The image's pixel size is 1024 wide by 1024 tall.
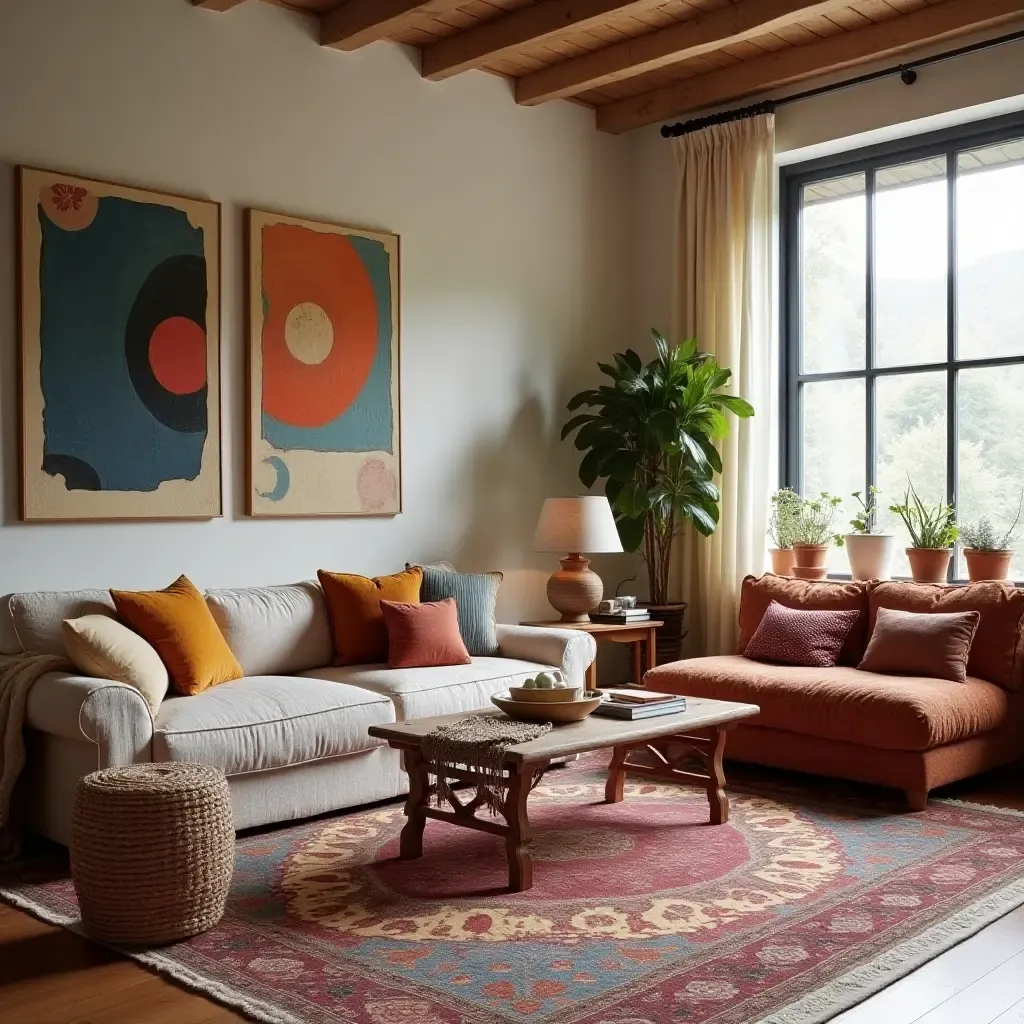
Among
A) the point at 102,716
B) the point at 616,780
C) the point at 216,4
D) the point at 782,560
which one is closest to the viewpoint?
the point at 102,716

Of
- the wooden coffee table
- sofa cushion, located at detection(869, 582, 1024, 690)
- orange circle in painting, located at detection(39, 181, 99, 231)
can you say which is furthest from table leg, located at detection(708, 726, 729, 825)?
orange circle in painting, located at detection(39, 181, 99, 231)

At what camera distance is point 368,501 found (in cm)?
544

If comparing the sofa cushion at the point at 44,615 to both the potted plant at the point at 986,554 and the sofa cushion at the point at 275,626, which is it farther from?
the potted plant at the point at 986,554

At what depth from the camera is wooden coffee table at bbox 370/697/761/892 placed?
344 centimetres

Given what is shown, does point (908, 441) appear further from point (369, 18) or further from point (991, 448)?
point (369, 18)

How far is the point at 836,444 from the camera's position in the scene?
20.2 feet

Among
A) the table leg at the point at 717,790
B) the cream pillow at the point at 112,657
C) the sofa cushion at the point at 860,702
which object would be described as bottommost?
the table leg at the point at 717,790

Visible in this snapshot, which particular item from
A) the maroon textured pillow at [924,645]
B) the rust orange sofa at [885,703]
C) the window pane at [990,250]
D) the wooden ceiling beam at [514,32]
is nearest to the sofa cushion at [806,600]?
the rust orange sofa at [885,703]

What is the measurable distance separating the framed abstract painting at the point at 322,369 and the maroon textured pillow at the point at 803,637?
1.77 metres

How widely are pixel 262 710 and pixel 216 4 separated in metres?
2.85

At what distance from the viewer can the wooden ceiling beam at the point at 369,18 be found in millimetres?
4906

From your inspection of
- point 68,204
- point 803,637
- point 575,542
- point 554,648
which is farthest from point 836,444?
point 68,204

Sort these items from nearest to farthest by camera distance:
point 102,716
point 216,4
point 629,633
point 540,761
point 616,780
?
point 540,761, point 102,716, point 616,780, point 216,4, point 629,633

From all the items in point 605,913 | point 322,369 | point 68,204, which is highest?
point 68,204
